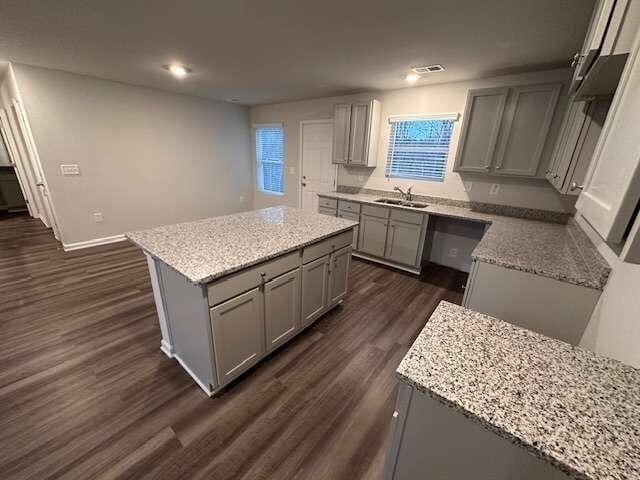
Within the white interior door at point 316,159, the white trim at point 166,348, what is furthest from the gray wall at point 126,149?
the white trim at point 166,348

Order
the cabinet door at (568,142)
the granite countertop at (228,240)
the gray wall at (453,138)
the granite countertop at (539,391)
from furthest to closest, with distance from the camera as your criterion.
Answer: the gray wall at (453,138), the cabinet door at (568,142), the granite countertop at (228,240), the granite countertop at (539,391)

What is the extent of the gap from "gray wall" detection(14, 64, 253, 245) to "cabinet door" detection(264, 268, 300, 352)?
3.86m

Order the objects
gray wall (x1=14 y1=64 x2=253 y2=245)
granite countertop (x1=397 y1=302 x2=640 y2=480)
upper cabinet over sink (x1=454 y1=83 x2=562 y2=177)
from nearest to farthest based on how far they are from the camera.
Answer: granite countertop (x1=397 y1=302 x2=640 y2=480) → upper cabinet over sink (x1=454 y1=83 x2=562 y2=177) → gray wall (x1=14 y1=64 x2=253 y2=245)

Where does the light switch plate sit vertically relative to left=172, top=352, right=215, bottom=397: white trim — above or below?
above

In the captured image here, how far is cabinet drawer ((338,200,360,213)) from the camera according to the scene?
153 inches

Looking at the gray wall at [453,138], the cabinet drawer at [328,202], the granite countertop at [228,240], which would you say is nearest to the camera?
the granite countertop at [228,240]

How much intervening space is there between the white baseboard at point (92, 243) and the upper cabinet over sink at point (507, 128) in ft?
17.3

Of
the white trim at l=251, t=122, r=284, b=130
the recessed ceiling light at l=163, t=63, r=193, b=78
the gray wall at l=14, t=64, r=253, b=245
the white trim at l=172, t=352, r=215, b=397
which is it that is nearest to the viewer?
the white trim at l=172, t=352, r=215, b=397

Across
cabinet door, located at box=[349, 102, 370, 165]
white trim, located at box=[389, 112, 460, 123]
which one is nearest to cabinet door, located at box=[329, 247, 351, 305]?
cabinet door, located at box=[349, 102, 370, 165]

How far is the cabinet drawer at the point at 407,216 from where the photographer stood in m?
3.31

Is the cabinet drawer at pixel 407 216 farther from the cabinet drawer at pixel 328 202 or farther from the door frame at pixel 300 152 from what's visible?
the door frame at pixel 300 152

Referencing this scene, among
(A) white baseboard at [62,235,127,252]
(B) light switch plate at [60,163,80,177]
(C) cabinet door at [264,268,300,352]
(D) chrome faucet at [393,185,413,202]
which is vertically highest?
(B) light switch plate at [60,163,80,177]

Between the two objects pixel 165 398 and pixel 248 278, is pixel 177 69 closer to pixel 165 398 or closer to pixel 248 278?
pixel 248 278

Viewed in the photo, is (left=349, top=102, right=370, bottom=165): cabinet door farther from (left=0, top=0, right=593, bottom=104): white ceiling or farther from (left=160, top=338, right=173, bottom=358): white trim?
(left=160, top=338, right=173, bottom=358): white trim
